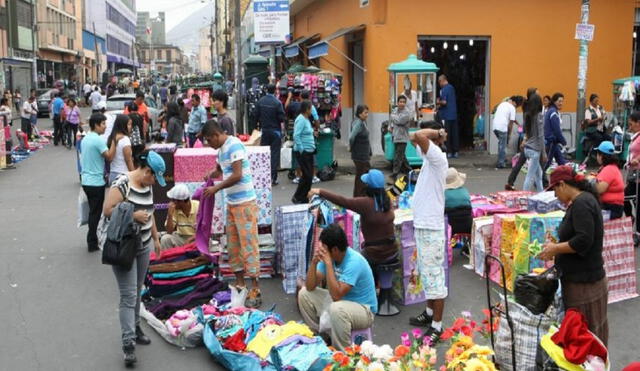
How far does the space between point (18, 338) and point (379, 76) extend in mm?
12503

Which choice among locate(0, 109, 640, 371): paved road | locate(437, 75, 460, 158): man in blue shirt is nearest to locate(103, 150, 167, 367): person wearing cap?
locate(0, 109, 640, 371): paved road

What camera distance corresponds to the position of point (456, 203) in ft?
26.8

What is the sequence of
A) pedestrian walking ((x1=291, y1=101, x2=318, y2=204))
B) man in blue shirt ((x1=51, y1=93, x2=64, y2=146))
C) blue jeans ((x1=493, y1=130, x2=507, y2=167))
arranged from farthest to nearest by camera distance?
1. man in blue shirt ((x1=51, y1=93, x2=64, y2=146))
2. blue jeans ((x1=493, y1=130, x2=507, y2=167))
3. pedestrian walking ((x1=291, y1=101, x2=318, y2=204))

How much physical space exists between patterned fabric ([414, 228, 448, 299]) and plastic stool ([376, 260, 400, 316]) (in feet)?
2.23

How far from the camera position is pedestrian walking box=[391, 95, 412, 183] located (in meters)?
13.9

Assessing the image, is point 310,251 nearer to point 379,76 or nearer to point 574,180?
point 574,180

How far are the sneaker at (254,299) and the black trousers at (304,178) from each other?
445 centimetres

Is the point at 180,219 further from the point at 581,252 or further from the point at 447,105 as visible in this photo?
the point at 447,105

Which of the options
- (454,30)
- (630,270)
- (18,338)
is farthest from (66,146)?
(630,270)

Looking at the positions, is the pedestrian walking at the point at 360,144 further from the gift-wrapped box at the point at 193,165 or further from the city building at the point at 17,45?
the city building at the point at 17,45

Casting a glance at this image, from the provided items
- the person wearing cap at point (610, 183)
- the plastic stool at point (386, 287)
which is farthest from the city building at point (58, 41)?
the person wearing cap at point (610, 183)

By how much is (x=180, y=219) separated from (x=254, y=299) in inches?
58.9

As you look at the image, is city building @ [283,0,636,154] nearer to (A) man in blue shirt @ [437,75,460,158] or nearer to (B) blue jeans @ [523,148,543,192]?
(A) man in blue shirt @ [437,75,460,158]

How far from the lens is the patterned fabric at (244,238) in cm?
708
